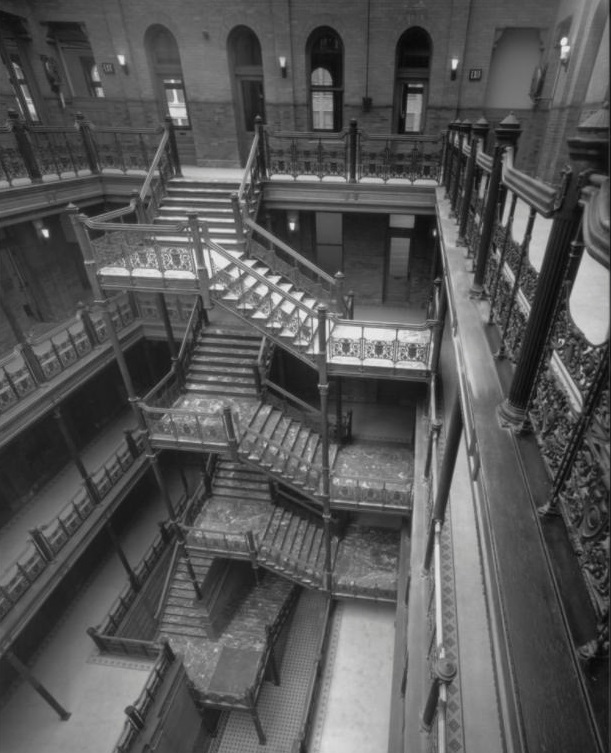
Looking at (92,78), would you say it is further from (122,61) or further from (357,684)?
(357,684)

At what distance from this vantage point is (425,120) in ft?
41.8

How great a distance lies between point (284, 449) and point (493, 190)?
5.94 metres

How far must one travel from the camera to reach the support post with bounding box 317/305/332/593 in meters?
8.03

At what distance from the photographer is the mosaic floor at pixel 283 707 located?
9.09 meters

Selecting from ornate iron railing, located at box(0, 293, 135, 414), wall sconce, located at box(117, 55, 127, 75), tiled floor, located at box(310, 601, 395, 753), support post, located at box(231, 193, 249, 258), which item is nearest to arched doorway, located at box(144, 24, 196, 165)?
wall sconce, located at box(117, 55, 127, 75)

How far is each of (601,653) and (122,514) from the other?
12912mm

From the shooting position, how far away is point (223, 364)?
1123cm

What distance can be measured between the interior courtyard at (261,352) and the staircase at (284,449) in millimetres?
81

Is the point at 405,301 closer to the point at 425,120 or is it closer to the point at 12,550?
the point at 425,120

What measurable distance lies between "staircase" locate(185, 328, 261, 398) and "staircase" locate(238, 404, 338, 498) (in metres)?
0.90

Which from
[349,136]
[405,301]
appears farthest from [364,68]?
[405,301]

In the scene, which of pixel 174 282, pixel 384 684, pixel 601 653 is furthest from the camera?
pixel 384 684

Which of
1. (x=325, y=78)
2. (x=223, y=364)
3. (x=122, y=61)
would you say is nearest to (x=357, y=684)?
(x=223, y=364)

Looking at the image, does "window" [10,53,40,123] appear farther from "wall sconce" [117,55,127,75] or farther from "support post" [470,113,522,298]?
"support post" [470,113,522,298]
